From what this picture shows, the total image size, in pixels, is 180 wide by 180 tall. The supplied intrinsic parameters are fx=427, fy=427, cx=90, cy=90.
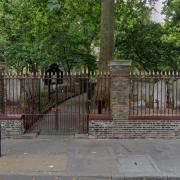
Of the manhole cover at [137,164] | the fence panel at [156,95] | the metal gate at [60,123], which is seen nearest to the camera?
the manhole cover at [137,164]

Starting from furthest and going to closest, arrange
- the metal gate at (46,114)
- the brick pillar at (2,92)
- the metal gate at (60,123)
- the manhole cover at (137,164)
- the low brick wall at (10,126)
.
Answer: the metal gate at (60,123)
the metal gate at (46,114)
the brick pillar at (2,92)
the low brick wall at (10,126)
the manhole cover at (137,164)

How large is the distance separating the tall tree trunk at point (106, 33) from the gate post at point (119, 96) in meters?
2.45

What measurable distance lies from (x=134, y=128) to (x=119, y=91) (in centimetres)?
126

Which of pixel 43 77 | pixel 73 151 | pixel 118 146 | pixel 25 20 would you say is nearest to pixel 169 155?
pixel 118 146

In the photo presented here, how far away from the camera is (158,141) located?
1310 cm

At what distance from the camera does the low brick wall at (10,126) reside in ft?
44.5

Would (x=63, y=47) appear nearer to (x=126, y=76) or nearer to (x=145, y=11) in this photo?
(x=145, y=11)

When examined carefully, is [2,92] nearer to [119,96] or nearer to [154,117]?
[119,96]

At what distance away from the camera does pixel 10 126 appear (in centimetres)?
1359

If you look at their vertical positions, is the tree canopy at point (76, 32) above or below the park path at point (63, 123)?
above

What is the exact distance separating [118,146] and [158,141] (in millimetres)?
1482

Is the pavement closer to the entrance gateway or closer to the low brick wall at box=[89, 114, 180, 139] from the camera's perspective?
the low brick wall at box=[89, 114, 180, 139]

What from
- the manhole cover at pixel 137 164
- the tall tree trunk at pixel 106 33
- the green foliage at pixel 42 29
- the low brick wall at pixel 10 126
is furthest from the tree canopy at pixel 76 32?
the manhole cover at pixel 137 164

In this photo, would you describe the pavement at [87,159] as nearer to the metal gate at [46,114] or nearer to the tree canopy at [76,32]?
the metal gate at [46,114]
